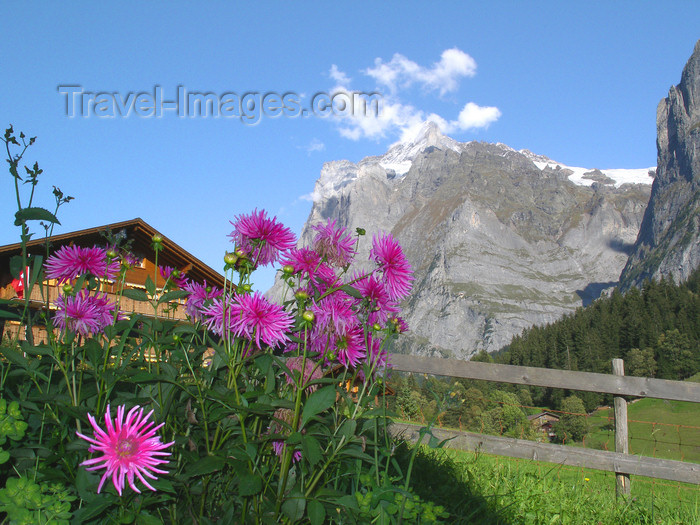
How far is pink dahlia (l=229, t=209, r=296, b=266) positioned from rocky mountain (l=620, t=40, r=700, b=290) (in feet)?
467

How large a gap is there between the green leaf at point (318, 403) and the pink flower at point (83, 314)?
2.26 feet

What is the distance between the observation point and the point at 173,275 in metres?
1.70

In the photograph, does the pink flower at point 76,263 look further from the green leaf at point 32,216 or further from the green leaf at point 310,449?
the green leaf at point 310,449

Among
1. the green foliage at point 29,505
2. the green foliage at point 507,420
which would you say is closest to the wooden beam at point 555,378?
the green foliage at point 507,420

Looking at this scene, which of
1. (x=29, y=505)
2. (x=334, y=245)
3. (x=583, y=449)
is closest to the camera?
(x=29, y=505)

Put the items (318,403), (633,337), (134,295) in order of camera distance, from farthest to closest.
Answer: (633,337)
(134,295)
(318,403)

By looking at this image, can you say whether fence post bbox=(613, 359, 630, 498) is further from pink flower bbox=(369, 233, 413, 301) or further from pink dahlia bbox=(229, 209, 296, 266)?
pink dahlia bbox=(229, 209, 296, 266)

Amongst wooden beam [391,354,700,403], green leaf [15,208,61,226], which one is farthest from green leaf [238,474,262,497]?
wooden beam [391,354,700,403]

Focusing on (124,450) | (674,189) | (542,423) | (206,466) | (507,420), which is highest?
(674,189)

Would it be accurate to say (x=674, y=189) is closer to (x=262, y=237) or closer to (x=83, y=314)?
(x=262, y=237)

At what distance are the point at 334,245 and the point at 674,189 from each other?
16280 cm

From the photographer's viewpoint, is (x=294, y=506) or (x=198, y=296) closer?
(x=294, y=506)

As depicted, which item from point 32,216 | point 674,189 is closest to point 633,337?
point 32,216

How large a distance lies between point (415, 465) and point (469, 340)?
6567 inches
